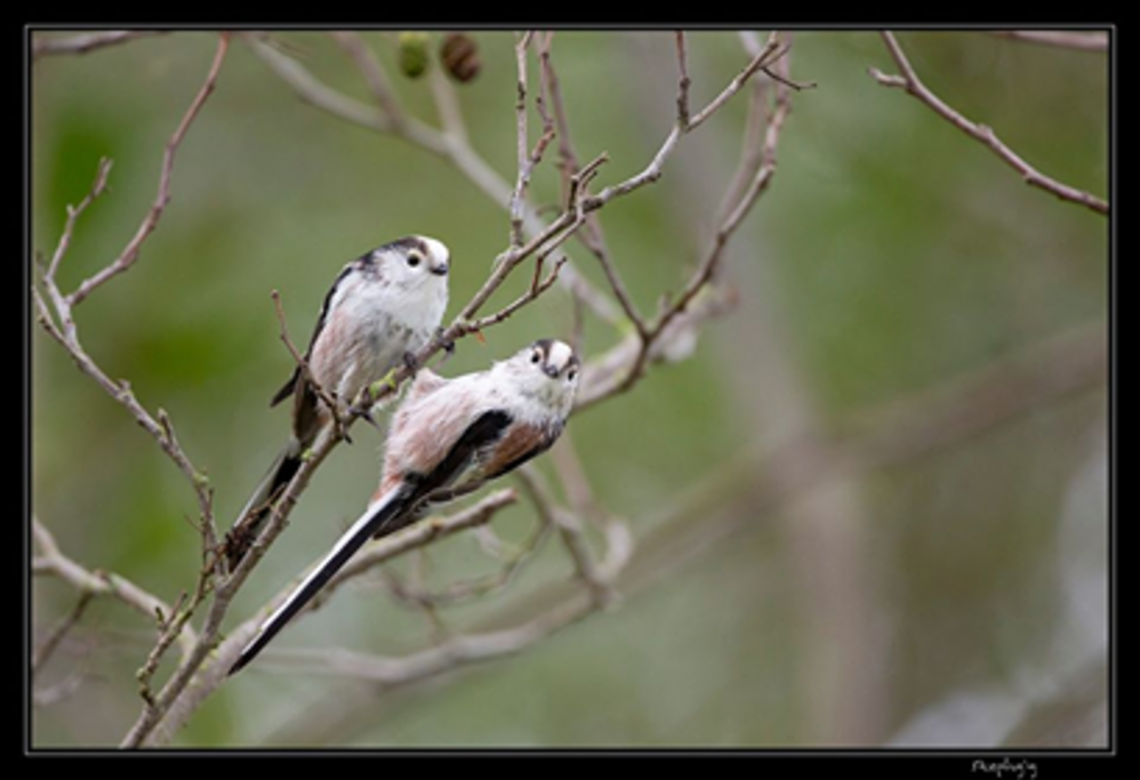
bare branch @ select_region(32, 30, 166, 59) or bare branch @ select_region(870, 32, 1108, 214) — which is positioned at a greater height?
bare branch @ select_region(32, 30, 166, 59)

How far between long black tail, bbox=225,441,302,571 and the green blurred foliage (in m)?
2.87

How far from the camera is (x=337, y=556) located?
10.8ft

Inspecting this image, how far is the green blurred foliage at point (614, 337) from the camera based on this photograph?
7047mm

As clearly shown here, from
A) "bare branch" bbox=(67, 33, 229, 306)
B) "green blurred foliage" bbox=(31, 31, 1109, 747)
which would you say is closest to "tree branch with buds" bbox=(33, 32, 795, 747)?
"bare branch" bbox=(67, 33, 229, 306)

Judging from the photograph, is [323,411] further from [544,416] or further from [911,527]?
[911,527]

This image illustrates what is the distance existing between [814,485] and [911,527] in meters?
1.72

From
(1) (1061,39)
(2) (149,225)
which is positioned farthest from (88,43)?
(1) (1061,39)

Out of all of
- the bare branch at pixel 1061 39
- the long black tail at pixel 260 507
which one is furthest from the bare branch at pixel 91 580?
the bare branch at pixel 1061 39

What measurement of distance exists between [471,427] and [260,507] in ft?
2.11

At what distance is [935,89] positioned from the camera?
238 inches

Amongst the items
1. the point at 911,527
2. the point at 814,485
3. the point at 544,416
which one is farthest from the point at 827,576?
the point at 544,416

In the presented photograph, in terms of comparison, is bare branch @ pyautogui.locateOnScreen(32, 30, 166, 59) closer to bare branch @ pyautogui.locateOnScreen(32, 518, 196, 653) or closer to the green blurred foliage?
bare branch @ pyautogui.locateOnScreen(32, 518, 196, 653)

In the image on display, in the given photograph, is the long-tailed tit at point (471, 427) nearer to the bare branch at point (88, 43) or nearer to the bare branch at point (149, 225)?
the bare branch at point (149, 225)

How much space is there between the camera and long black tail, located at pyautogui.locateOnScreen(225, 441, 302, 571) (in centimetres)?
324
